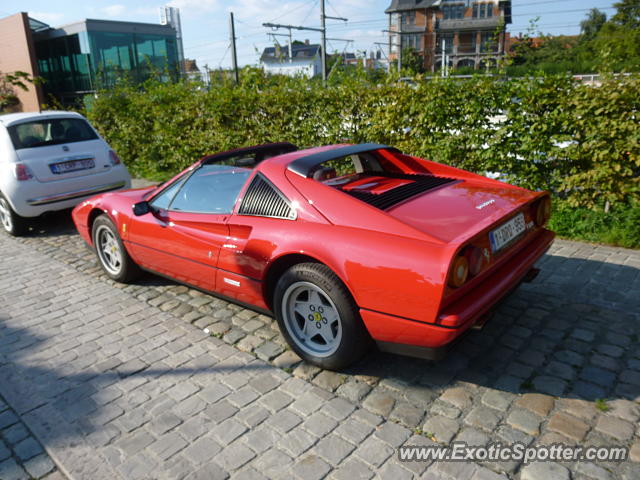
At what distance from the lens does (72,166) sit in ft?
Result: 23.6

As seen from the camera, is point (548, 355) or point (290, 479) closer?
point (290, 479)

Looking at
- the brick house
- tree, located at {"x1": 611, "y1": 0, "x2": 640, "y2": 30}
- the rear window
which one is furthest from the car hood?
the brick house

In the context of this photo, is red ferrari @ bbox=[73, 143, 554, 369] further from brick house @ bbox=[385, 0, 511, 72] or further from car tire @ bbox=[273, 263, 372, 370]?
brick house @ bbox=[385, 0, 511, 72]

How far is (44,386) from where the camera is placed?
334 cm

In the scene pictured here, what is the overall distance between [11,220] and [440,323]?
6.93 meters

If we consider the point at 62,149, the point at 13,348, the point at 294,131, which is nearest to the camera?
the point at 13,348

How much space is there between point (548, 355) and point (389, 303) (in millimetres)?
1396

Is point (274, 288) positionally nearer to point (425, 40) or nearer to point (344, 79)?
point (344, 79)

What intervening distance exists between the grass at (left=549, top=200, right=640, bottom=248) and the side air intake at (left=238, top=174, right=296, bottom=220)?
4.01 meters

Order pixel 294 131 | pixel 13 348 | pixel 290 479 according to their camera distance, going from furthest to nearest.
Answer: pixel 294 131, pixel 13 348, pixel 290 479

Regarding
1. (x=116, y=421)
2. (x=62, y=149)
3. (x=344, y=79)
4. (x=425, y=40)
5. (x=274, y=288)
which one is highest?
(x=425, y=40)

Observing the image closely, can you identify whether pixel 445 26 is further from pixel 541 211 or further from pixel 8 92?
pixel 541 211

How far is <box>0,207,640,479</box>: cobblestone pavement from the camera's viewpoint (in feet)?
8.59

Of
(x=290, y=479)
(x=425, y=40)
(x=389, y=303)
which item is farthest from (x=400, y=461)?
(x=425, y=40)
